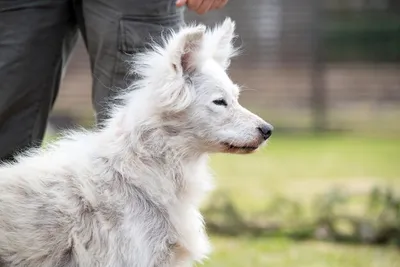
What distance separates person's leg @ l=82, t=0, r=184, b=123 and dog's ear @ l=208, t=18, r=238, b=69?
0.26 meters

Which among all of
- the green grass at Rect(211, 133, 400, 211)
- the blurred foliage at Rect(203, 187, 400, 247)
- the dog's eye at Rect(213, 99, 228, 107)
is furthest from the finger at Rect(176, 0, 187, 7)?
the green grass at Rect(211, 133, 400, 211)

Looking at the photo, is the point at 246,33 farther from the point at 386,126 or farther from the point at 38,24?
the point at 38,24

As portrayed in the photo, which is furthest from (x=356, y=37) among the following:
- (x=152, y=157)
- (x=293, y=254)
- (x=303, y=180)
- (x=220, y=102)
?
(x=152, y=157)

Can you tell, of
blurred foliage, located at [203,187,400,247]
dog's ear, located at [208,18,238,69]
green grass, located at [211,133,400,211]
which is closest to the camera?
dog's ear, located at [208,18,238,69]

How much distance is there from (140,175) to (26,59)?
92 cm

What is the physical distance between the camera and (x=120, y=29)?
143 inches

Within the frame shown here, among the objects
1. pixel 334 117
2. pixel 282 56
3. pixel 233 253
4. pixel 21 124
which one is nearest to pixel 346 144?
pixel 334 117

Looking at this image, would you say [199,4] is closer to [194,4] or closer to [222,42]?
[194,4]

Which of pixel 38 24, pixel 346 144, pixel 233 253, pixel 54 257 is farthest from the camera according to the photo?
pixel 346 144

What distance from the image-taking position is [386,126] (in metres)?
11.8

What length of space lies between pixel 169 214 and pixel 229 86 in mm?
567

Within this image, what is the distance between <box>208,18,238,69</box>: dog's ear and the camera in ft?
11.5

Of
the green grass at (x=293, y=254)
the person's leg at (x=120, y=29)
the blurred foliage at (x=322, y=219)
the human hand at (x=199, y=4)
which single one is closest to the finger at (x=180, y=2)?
the human hand at (x=199, y=4)

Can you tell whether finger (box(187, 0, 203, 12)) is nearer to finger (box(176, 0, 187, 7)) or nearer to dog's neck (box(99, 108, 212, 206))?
finger (box(176, 0, 187, 7))
